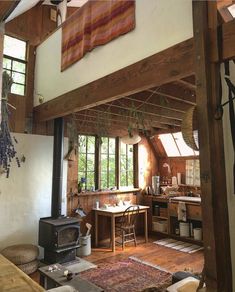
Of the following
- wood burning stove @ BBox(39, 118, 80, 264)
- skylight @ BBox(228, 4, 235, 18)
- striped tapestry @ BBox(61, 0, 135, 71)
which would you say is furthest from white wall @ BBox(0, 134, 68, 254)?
skylight @ BBox(228, 4, 235, 18)

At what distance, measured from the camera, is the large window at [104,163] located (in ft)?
17.3

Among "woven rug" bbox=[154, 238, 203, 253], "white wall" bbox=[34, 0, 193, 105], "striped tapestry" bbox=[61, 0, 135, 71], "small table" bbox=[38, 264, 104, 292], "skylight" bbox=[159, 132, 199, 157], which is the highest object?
"striped tapestry" bbox=[61, 0, 135, 71]

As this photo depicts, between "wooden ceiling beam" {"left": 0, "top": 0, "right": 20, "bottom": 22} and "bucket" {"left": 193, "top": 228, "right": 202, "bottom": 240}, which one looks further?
"bucket" {"left": 193, "top": 228, "right": 202, "bottom": 240}

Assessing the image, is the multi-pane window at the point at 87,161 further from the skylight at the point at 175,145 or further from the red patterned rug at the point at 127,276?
the skylight at the point at 175,145

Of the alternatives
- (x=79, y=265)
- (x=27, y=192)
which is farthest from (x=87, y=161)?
(x=79, y=265)

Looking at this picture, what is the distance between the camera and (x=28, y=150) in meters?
4.38

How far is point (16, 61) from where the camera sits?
14.8 feet

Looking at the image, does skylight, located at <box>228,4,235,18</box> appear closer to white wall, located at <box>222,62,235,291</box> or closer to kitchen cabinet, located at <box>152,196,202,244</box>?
white wall, located at <box>222,62,235,291</box>

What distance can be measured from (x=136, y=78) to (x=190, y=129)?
35.1 inches

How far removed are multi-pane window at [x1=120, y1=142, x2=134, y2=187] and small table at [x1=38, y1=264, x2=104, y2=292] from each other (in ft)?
10.5

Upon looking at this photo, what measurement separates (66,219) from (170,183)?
10.2 feet

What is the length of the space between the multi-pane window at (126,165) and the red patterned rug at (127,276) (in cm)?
214

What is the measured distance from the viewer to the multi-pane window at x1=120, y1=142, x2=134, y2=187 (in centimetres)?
598

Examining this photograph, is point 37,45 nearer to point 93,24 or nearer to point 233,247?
point 93,24
